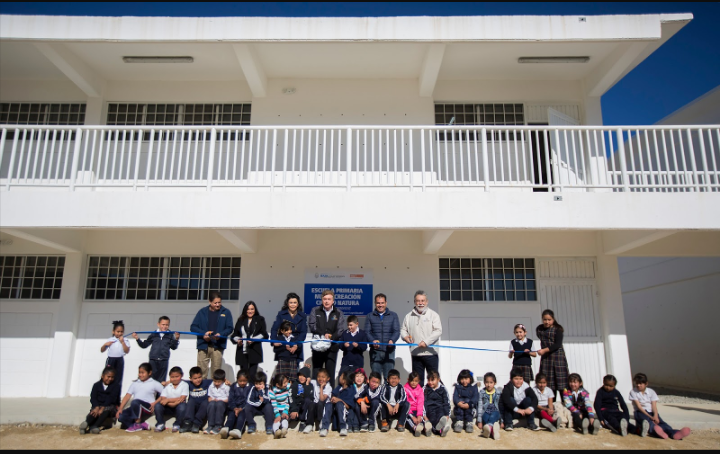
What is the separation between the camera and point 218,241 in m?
8.91

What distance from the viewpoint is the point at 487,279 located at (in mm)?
8930

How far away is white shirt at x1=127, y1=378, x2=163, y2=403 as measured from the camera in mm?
6277

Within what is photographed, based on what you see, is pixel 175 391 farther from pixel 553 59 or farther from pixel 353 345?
pixel 553 59

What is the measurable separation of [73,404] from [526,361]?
6.74 metres

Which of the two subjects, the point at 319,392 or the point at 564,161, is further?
the point at 564,161

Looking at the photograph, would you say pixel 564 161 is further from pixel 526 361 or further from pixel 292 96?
pixel 292 96

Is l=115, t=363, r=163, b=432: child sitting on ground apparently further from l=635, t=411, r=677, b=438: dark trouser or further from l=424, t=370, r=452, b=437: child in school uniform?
l=635, t=411, r=677, b=438: dark trouser

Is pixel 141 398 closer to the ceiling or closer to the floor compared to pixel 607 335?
closer to the floor

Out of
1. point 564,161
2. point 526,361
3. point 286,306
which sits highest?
point 564,161

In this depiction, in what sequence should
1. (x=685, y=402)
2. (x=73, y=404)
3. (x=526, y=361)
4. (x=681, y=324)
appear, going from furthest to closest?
(x=681, y=324) < (x=685, y=402) < (x=73, y=404) < (x=526, y=361)

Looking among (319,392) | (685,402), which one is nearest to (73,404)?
(319,392)

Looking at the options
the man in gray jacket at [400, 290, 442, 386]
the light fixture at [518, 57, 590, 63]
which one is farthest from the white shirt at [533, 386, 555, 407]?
the light fixture at [518, 57, 590, 63]

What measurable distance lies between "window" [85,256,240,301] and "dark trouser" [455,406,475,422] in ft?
14.4

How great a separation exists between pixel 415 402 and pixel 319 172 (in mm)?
4470
